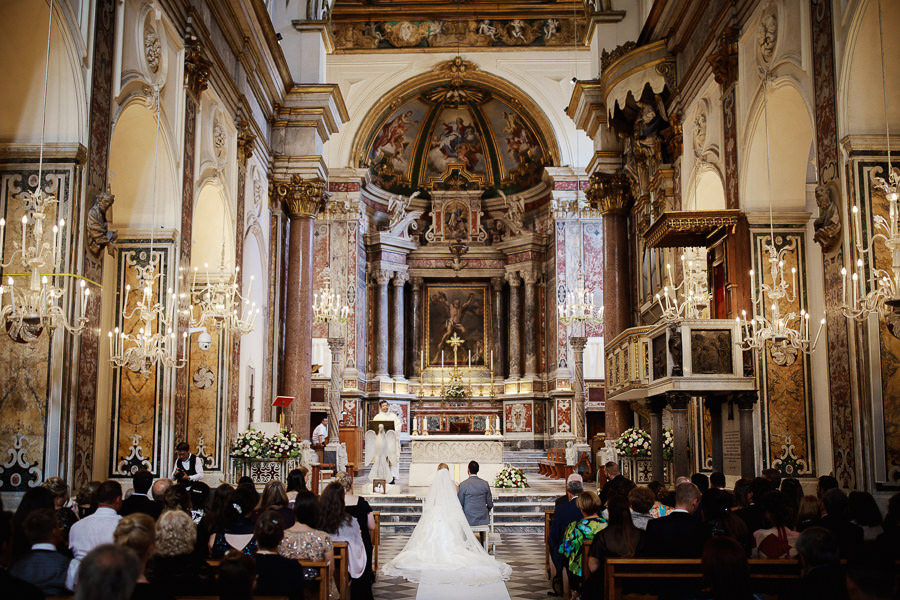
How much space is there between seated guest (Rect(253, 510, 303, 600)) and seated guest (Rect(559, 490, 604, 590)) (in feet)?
9.40

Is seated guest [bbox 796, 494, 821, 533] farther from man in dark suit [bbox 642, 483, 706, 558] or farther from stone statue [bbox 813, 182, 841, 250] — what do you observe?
stone statue [bbox 813, 182, 841, 250]

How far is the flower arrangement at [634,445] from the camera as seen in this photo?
51.4 feet

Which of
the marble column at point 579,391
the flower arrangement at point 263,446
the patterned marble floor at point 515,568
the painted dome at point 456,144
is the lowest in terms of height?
the patterned marble floor at point 515,568

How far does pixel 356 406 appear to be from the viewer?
25891mm

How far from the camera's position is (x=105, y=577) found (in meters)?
3.17

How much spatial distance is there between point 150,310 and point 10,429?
12.0 ft

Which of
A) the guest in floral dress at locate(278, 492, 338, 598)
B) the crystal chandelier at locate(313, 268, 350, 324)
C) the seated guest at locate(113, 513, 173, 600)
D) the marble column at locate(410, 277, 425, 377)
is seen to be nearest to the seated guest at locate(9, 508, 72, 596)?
the seated guest at locate(113, 513, 173, 600)

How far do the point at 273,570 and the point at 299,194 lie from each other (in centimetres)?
1515

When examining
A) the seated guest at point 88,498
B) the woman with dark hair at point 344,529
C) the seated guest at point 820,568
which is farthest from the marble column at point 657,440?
the seated guest at point 820,568

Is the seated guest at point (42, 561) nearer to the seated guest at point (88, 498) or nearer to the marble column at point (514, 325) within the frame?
the seated guest at point (88, 498)

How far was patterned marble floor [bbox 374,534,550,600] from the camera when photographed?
866cm

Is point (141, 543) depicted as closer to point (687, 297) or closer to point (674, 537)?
point (674, 537)

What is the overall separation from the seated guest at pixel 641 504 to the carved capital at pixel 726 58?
25.5 feet

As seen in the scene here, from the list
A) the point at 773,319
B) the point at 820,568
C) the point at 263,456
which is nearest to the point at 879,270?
the point at 773,319
